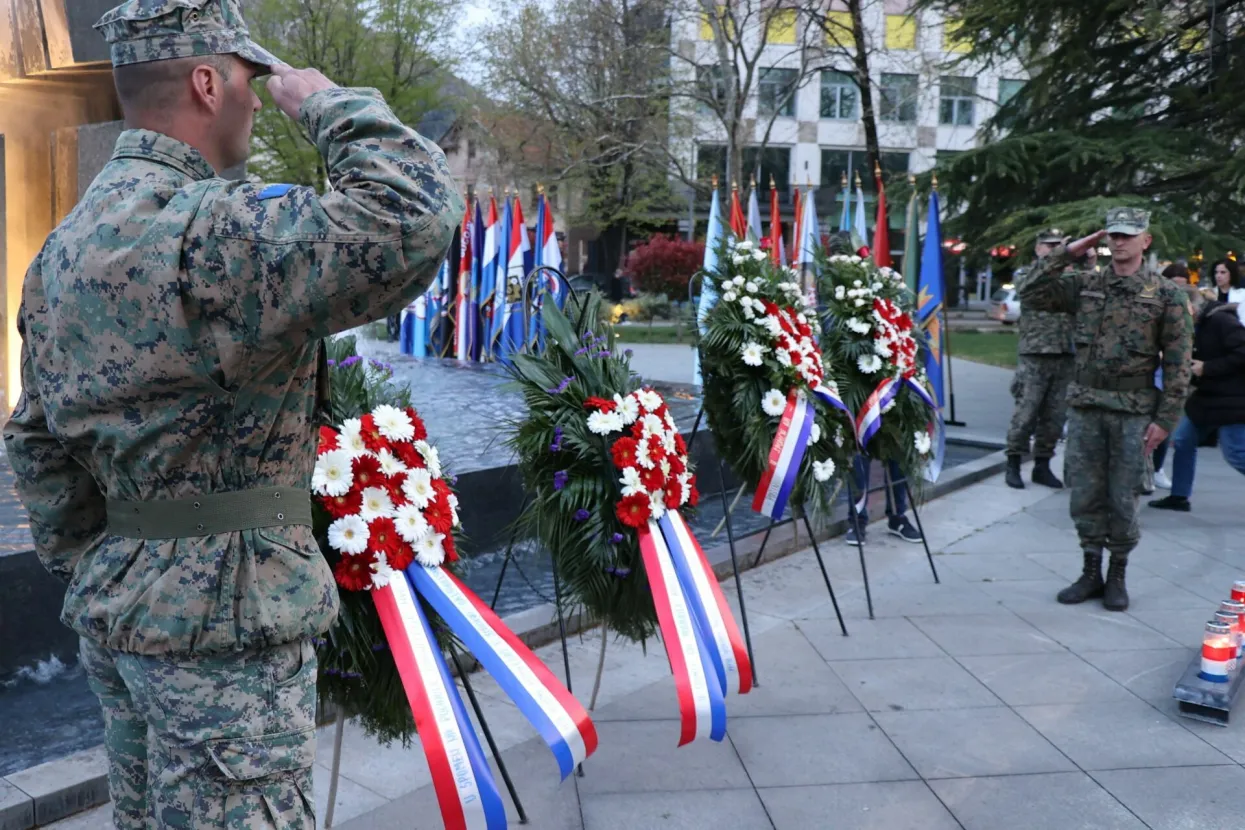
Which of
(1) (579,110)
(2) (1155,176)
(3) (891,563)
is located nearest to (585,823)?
(3) (891,563)

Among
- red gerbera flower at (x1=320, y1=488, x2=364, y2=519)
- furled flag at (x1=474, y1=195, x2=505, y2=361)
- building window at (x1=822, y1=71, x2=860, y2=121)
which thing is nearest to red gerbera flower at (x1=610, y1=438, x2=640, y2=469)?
red gerbera flower at (x1=320, y1=488, x2=364, y2=519)

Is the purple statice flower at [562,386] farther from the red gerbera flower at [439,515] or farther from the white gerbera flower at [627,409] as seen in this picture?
the red gerbera flower at [439,515]

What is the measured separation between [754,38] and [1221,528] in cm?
3005

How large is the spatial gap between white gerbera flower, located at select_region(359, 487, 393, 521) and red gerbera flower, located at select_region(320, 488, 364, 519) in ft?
0.05

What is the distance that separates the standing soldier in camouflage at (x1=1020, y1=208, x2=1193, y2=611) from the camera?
5.68 metres

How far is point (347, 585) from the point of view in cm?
294

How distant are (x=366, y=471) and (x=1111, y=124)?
41.7 ft

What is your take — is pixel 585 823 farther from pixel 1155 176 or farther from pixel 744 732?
pixel 1155 176

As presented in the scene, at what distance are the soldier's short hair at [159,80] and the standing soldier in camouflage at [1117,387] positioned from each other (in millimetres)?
5008

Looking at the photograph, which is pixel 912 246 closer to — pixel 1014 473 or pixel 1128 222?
pixel 1014 473

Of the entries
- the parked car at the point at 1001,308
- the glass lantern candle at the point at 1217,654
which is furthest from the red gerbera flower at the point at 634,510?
the parked car at the point at 1001,308

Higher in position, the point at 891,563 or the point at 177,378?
the point at 177,378

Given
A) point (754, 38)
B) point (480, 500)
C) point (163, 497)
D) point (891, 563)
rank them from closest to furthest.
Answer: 1. point (163, 497)
2. point (480, 500)
3. point (891, 563)
4. point (754, 38)

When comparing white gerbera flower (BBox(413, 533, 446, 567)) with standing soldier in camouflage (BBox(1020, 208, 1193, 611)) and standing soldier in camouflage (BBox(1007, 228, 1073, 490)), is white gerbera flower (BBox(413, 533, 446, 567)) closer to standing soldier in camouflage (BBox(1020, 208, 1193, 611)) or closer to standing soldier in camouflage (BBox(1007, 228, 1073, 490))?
standing soldier in camouflage (BBox(1020, 208, 1193, 611))
